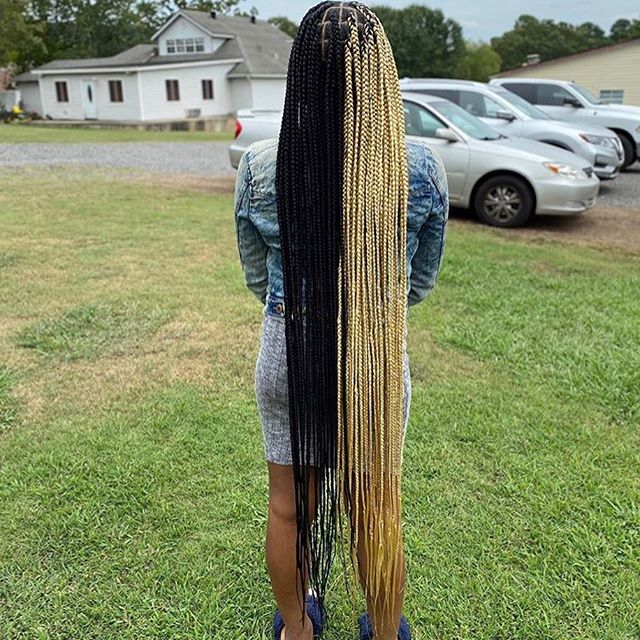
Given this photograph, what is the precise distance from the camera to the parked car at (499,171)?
7621mm

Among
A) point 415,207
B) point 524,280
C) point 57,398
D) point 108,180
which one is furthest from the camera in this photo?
point 108,180

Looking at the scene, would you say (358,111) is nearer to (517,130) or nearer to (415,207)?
(415,207)

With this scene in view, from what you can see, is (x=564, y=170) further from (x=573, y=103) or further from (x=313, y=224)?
(x=313, y=224)

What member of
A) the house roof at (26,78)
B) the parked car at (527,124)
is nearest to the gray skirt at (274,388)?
the parked car at (527,124)

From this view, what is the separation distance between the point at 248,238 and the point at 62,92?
1496 inches

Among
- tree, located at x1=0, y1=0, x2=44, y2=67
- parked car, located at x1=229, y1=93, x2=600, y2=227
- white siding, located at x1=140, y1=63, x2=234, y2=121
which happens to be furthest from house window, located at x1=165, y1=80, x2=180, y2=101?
parked car, located at x1=229, y1=93, x2=600, y2=227

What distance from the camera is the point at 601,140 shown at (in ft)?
33.4

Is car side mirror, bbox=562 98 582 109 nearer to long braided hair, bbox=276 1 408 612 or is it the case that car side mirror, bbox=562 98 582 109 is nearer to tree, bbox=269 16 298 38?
long braided hair, bbox=276 1 408 612

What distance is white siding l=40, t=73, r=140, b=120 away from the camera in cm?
3278

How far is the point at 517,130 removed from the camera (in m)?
10.1

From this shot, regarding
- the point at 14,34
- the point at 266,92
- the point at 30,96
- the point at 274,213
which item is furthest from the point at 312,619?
the point at 30,96

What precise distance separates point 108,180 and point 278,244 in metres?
10.3

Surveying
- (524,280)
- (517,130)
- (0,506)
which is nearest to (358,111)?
(0,506)

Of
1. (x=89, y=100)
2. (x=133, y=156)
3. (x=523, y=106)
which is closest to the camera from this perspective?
(x=523, y=106)
